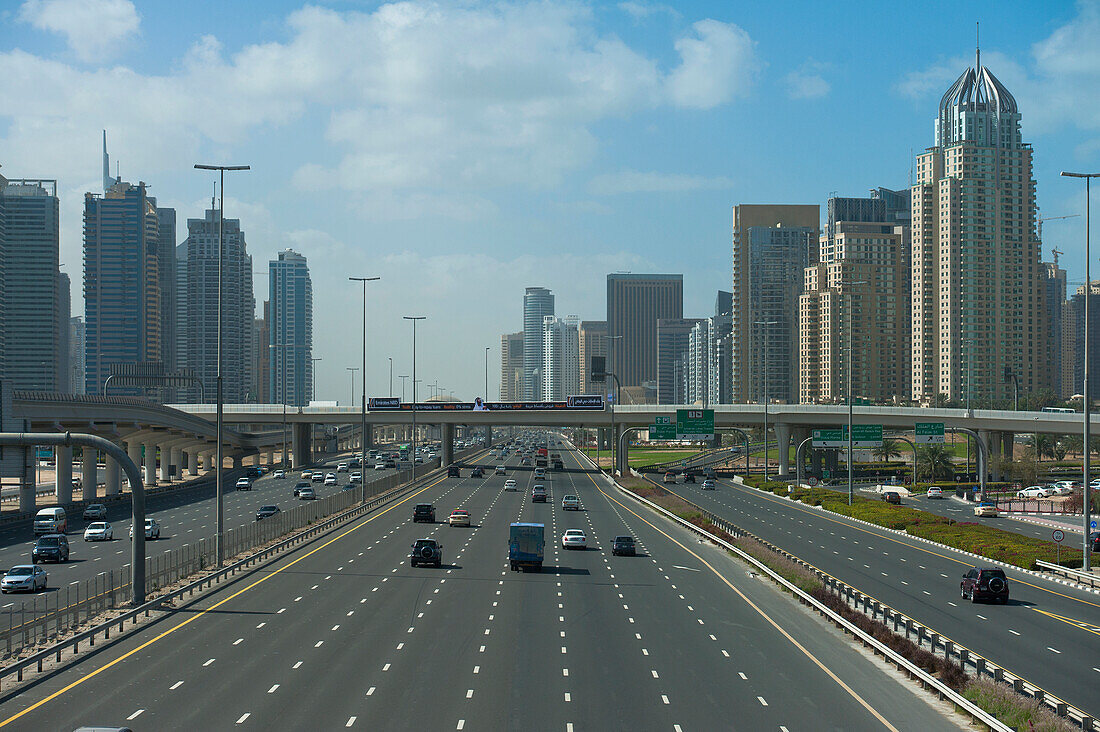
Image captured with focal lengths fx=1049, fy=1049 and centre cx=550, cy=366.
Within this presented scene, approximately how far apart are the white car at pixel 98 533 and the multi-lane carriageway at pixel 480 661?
64.2ft

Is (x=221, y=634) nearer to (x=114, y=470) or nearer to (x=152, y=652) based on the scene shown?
(x=152, y=652)

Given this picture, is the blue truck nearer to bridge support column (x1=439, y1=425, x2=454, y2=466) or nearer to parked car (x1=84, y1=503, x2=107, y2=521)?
parked car (x1=84, y1=503, x2=107, y2=521)

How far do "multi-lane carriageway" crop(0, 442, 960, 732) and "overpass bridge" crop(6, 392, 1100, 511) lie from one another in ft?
171

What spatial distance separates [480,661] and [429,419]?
332 feet

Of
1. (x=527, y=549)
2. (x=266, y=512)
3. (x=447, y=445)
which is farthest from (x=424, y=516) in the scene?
(x=447, y=445)

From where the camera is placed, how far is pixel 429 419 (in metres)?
127

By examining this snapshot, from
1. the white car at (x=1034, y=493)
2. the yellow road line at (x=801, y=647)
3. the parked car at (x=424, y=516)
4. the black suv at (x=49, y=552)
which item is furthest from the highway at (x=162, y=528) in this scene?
the white car at (x=1034, y=493)

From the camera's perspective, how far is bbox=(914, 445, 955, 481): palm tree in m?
124

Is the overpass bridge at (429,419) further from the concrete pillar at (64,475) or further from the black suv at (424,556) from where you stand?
the black suv at (424,556)

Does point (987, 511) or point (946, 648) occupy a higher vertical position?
point (946, 648)

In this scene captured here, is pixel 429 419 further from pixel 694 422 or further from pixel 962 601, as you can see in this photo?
pixel 962 601

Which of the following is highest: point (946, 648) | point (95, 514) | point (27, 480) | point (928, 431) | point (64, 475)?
point (928, 431)

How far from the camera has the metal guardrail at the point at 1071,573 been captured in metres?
43.8

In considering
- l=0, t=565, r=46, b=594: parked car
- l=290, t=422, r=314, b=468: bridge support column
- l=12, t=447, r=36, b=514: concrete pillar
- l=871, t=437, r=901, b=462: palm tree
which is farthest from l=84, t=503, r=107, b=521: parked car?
l=871, t=437, r=901, b=462: palm tree
